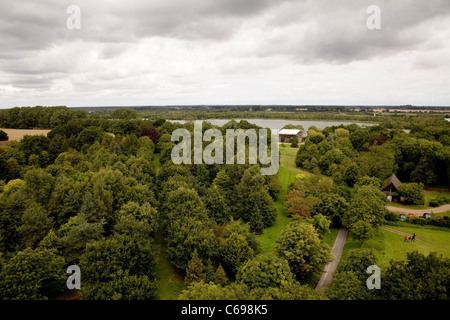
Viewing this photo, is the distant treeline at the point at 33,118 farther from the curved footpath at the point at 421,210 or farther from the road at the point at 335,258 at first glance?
the curved footpath at the point at 421,210

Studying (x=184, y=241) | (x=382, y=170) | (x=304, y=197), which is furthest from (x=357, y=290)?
(x=382, y=170)

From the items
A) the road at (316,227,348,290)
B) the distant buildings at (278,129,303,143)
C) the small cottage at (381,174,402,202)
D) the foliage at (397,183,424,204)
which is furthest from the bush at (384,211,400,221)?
the distant buildings at (278,129,303,143)

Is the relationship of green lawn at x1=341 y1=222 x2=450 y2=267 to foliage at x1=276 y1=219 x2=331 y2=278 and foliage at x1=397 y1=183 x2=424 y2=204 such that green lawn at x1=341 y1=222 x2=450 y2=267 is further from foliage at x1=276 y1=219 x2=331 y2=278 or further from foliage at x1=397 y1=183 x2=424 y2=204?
foliage at x1=397 y1=183 x2=424 y2=204

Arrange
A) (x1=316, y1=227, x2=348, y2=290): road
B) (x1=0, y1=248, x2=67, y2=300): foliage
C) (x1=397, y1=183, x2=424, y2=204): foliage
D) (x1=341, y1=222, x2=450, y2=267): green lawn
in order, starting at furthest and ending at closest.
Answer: (x1=397, y1=183, x2=424, y2=204): foliage
(x1=341, y1=222, x2=450, y2=267): green lawn
(x1=316, y1=227, x2=348, y2=290): road
(x1=0, y1=248, x2=67, y2=300): foliage

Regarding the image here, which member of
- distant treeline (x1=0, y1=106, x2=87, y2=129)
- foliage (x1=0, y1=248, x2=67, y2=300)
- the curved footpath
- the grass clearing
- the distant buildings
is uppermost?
distant treeline (x1=0, y1=106, x2=87, y2=129)

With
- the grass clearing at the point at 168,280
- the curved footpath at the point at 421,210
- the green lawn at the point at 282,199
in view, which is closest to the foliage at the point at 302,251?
the green lawn at the point at 282,199
